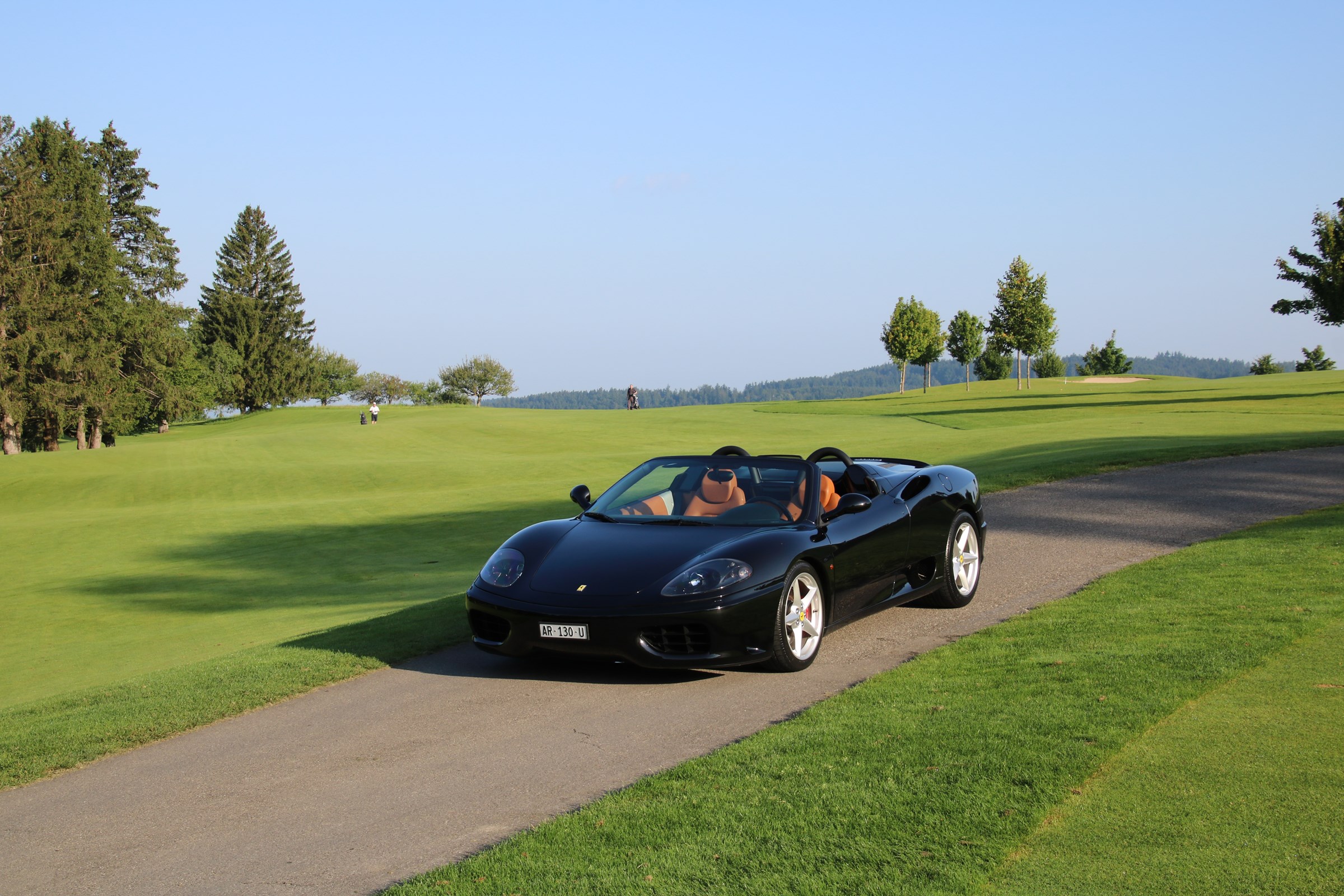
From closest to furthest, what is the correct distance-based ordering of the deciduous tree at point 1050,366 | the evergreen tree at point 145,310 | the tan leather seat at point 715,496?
1. the tan leather seat at point 715,496
2. the evergreen tree at point 145,310
3. the deciduous tree at point 1050,366

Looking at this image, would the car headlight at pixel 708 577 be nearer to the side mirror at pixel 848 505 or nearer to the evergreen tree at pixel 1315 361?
the side mirror at pixel 848 505

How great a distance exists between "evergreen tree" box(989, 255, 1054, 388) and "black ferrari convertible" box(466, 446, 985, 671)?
85.7 meters

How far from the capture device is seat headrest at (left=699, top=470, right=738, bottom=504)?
8.05 metres

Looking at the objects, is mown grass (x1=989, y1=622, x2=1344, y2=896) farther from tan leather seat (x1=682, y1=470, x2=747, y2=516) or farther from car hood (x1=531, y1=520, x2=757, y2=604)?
tan leather seat (x1=682, y1=470, x2=747, y2=516)

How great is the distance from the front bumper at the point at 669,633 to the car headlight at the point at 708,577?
13 cm

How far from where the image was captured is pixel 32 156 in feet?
212

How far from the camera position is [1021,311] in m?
89.6

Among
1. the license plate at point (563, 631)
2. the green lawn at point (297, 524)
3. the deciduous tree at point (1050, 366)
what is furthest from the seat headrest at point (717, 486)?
the deciduous tree at point (1050, 366)

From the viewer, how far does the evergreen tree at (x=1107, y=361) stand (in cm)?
14188

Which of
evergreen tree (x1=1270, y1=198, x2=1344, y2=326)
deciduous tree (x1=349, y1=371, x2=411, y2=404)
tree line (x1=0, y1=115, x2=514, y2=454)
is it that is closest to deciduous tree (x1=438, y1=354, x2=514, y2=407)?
deciduous tree (x1=349, y1=371, x2=411, y2=404)

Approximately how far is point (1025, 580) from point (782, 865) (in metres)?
6.99

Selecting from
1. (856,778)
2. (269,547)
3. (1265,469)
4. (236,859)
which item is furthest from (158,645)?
(1265,469)

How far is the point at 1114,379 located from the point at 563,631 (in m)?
118

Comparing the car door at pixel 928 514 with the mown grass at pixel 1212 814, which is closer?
the mown grass at pixel 1212 814
